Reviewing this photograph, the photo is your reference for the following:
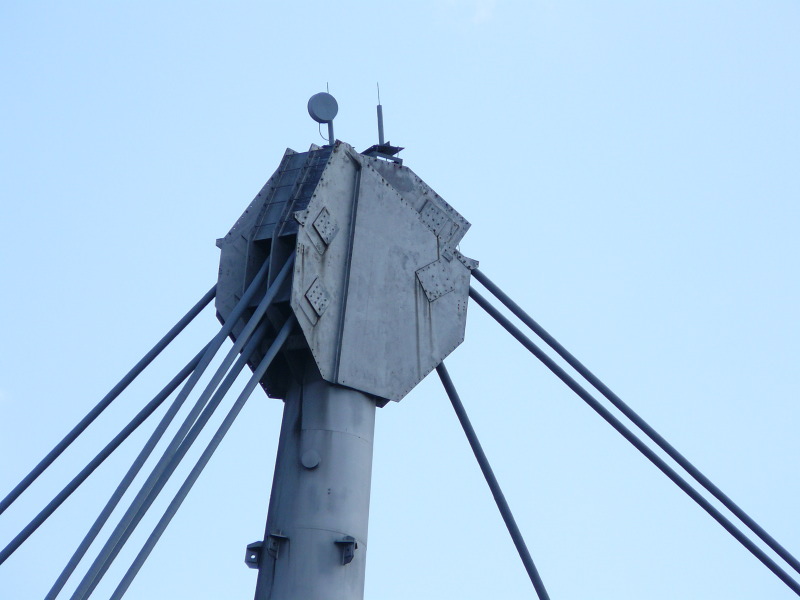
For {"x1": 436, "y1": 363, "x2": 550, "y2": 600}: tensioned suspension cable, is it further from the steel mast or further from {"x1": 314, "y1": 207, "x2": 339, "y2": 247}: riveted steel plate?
{"x1": 314, "y1": 207, "x2": 339, "y2": 247}: riveted steel plate

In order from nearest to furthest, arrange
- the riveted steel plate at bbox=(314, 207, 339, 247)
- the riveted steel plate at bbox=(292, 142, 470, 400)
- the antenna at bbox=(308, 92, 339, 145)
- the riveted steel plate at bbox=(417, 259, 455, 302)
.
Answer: the riveted steel plate at bbox=(292, 142, 470, 400), the riveted steel plate at bbox=(314, 207, 339, 247), the riveted steel plate at bbox=(417, 259, 455, 302), the antenna at bbox=(308, 92, 339, 145)

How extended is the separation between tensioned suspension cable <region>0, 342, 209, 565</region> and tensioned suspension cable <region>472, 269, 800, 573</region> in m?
4.43

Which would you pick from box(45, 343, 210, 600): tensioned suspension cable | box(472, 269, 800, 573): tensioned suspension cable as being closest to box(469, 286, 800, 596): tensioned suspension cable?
box(472, 269, 800, 573): tensioned suspension cable

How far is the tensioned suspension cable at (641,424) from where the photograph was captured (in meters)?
19.6

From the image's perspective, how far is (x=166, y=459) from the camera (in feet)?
54.1

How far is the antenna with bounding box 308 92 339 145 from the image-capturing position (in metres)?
20.6

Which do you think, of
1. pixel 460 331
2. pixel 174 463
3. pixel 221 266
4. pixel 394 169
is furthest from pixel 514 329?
pixel 174 463

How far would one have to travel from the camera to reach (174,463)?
16656 mm

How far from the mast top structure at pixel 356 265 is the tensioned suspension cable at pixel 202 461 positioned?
42 centimetres

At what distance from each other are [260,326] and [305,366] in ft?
2.64

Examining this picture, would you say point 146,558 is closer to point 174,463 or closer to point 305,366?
point 174,463

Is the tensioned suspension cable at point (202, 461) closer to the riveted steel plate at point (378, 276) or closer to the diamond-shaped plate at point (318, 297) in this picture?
A: the diamond-shaped plate at point (318, 297)

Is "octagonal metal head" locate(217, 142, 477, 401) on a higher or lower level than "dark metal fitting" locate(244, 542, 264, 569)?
higher

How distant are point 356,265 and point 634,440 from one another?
4576 millimetres
